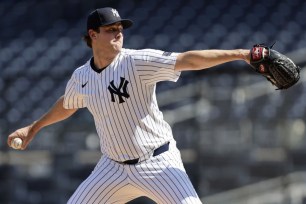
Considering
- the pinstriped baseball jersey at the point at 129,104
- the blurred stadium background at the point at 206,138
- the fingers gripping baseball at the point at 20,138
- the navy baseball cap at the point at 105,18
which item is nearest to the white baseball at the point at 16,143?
the fingers gripping baseball at the point at 20,138

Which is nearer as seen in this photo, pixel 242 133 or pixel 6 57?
pixel 242 133

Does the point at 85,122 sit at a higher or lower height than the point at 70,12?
lower

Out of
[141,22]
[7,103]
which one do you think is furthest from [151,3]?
[7,103]

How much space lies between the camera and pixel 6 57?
25.8 ft

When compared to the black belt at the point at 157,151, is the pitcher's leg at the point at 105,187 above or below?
below

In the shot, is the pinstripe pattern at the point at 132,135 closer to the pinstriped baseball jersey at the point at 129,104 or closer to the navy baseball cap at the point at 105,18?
the pinstriped baseball jersey at the point at 129,104

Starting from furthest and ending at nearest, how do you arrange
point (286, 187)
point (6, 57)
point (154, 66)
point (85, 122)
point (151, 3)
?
point (151, 3) < point (6, 57) < point (85, 122) < point (286, 187) < point (154, 66)

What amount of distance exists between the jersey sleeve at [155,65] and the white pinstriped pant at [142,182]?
39 cm

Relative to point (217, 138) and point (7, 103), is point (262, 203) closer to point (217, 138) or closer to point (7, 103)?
point (217, 138)

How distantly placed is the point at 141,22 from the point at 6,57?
160cm

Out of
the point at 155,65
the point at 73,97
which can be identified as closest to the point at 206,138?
the point at 73,97

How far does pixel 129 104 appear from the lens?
11.5 ft

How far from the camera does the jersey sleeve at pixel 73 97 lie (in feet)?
12.4

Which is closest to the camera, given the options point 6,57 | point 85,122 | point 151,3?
point 85,122
